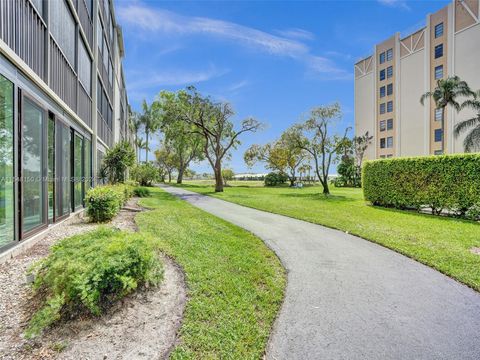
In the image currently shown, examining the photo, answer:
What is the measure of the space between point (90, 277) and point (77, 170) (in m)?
7.59

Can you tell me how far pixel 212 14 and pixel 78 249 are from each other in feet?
36.0

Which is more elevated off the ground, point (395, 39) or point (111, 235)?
point (395, 39)

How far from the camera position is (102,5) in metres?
13.3

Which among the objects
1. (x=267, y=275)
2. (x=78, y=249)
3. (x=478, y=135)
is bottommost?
(x=267, y=275)

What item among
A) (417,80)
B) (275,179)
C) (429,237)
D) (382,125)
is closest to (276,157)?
(275,179)

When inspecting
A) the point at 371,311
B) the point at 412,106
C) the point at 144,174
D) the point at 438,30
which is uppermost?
the point at 438,30

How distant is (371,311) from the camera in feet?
10.1

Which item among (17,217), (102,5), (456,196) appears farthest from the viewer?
(102,5)

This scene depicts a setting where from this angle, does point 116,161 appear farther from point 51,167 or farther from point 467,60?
point 467,60

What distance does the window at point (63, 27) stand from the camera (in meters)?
6.63

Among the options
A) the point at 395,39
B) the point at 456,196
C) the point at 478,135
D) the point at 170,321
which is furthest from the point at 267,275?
the point at 395,39

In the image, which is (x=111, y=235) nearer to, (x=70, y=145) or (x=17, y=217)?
(x=17, y=217)

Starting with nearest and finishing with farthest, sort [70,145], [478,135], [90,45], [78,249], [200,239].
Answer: [78,249] → [200,239] → [70,145] → [90,45] → [478,135]

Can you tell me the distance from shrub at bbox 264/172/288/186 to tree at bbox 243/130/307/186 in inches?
29.8
